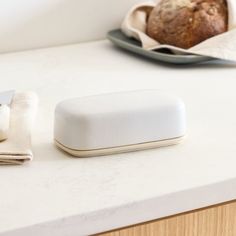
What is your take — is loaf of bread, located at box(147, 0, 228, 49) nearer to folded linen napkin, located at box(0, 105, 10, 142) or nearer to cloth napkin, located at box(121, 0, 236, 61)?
cloth napkin, located at box(121, 0, 236, 61)

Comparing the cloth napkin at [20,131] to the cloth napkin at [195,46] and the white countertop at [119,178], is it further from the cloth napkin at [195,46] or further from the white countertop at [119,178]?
the cloth napkin at [195,46]

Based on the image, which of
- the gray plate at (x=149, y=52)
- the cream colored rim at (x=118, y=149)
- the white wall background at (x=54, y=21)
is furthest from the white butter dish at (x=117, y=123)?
the white wall background at (x=54, y=21)

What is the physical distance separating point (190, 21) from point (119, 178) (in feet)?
1.60

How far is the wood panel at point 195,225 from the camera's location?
62 centimetres

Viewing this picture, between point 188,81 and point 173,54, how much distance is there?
111 mm

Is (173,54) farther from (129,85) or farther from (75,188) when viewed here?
(75,188)

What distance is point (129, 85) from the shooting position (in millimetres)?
951

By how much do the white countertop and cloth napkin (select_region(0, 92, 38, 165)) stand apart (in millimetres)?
11

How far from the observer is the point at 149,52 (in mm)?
1068

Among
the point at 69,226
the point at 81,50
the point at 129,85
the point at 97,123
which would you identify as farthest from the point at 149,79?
the point at 69,226

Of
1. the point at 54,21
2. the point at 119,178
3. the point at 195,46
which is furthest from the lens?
the point at 54,21

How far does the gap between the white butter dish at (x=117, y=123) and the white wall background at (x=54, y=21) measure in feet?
1.54

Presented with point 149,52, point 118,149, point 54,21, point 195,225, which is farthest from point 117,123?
point 54,21

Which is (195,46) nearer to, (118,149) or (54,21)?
(54,21)
